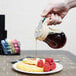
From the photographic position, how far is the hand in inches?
42.9

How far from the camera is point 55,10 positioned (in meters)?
1.15

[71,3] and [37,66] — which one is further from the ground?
[71,3]

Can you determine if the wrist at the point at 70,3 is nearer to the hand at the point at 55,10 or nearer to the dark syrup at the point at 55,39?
the hand at the point at 55,10

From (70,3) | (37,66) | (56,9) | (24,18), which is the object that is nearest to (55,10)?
(56,9)

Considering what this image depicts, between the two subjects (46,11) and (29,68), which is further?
(46,11)

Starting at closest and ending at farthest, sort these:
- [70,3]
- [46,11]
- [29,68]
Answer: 1. [29,68]
2. [46,11]
3. [70,3]

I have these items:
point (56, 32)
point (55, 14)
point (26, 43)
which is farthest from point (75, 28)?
point (56, 32)

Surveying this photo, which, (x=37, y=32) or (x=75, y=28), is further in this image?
(x=75, y=28)

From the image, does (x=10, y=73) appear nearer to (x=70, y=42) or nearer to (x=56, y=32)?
(x=56, y=32)

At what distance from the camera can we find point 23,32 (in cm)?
228

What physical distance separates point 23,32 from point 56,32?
129 centimetres

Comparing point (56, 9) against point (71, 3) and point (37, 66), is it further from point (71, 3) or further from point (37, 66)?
point (37, 66)

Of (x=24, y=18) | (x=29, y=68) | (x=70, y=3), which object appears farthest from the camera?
(x=24, y=18)

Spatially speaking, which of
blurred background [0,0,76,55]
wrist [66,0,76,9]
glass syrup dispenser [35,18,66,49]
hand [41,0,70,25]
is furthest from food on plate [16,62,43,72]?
blurred background [0,0,76,55]
